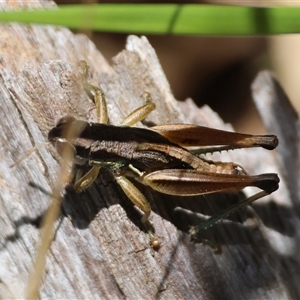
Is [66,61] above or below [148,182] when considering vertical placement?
above

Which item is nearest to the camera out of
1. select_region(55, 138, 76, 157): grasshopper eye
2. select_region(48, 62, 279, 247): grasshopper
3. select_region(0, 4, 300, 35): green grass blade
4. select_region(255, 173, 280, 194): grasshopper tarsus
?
select_region(0, 4, 300, 35): green grass blade

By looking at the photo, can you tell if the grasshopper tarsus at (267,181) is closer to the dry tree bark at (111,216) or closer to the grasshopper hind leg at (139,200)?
the dry tree bark at (111,216)

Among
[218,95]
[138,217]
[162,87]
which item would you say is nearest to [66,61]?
[162,87]

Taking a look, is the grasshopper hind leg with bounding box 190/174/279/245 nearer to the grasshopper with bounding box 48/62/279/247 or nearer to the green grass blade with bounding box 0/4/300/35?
the grasshopper with bounding box 48/62/279/247

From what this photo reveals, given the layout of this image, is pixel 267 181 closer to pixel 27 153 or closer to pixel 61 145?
pixel 61 145

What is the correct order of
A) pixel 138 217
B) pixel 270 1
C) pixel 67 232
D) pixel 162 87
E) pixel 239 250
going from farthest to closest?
pixel 270 1 → pixel 162 87 → pixel 239 250 → pixel 138 217 → pixel 67 232

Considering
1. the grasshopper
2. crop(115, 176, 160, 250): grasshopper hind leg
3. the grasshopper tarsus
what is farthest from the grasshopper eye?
the grasshopper tarsus

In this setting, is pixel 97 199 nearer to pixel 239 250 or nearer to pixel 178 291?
pixel 178 291
